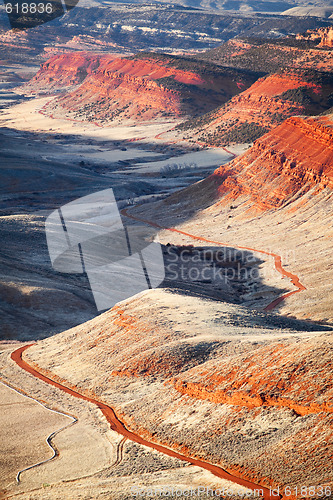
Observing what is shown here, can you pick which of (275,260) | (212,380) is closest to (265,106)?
(275,260)

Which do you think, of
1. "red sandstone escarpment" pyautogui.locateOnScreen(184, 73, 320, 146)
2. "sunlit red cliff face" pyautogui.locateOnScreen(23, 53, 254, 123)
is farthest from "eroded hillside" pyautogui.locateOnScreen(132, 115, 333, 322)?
"sunlit red cliff face" pyautogui.locateOnScreen(23, 53, 254, 123)

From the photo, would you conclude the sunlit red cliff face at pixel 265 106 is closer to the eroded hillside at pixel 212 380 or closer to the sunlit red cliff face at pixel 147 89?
the sunlit red cliff face at pixel 147 89

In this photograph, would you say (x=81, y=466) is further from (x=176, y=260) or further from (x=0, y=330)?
(x=176, y=260)

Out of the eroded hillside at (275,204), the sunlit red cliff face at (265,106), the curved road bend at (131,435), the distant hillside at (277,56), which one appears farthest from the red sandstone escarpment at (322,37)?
the curved road bend at (131,435)

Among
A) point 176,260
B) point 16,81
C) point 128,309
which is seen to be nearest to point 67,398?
point 128,309

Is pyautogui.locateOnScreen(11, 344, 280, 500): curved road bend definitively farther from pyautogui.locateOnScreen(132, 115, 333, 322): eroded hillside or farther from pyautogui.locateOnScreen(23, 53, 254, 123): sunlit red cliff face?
pyautogui.locateOnScreen(23, 53, 254, 123): sunlit red cliff face

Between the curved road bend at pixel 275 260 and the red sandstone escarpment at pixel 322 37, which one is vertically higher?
the red sandstone escarpment at pixel 322 37

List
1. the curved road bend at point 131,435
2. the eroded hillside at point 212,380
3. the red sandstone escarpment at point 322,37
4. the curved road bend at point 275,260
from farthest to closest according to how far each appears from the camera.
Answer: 1. the red sandstone escarpment at point 322,37
2. the curved road bend at point 275,260
3. the eroded hillside at point 212,380
4. the curved road bend at point 131,435
